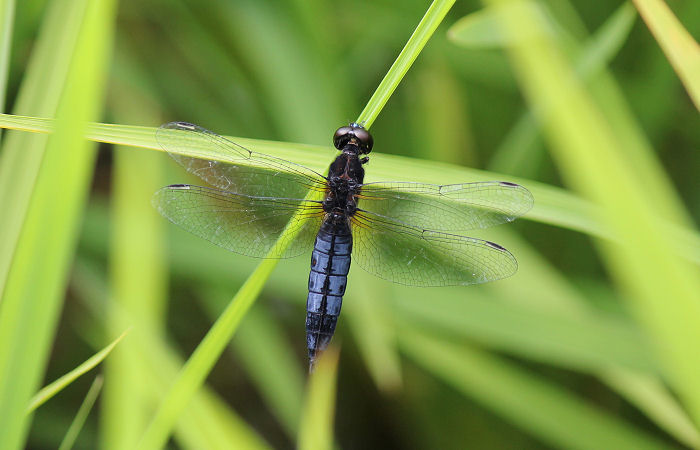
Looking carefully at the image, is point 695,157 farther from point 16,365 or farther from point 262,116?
point 16,365

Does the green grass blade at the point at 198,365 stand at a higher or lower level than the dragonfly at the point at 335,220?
lower

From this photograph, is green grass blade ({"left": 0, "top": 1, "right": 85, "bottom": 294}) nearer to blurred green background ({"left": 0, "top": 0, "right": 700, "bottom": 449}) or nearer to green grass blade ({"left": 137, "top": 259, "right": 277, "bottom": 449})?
blurred green background ({"left": 0, "top": 0, "right": 700, "bottom": 449})

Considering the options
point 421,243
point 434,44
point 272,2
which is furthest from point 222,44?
point 421,243

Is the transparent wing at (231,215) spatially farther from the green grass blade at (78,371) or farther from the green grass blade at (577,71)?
the green grass blade at (577,71)

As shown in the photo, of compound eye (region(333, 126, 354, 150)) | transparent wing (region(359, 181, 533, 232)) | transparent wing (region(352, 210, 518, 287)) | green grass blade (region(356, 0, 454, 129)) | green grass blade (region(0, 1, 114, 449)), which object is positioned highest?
compound eye (region(333, 126, 354, 150))

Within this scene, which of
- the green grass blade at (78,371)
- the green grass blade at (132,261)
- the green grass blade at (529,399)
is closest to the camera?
the green grass blade at (78,371)

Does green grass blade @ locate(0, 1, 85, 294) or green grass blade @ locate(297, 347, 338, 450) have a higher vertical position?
green grass blade @ locate(0, 1, 85, 294)

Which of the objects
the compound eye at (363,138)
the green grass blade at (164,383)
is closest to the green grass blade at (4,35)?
the green grass blade at (164,383)

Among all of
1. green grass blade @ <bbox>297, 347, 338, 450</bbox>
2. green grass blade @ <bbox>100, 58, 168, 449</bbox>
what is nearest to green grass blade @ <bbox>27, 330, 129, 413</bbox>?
green grass blade @ <bbox>100, 58, 168, 449</bbox>
